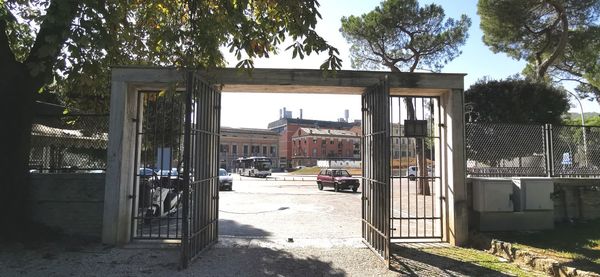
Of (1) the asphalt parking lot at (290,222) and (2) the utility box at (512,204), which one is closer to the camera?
(2) the utility box at (512,204)

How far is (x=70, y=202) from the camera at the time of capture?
7422 millimetres

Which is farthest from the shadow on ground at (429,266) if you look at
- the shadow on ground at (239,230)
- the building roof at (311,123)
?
the building roof at (311,123)

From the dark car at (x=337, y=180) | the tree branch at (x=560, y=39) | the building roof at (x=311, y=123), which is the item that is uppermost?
the building roof at (x=311, y=123)

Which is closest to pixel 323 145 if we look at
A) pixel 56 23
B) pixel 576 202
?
pixel 576 202

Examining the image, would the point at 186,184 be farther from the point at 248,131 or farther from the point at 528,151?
the point at 248,131

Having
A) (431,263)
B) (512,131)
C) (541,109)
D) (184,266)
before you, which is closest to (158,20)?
(184,266)

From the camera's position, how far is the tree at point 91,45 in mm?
5473

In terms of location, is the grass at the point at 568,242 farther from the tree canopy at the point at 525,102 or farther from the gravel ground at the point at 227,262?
the tree canopy at the point at 525,102

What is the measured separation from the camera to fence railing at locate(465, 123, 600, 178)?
9.16 meters

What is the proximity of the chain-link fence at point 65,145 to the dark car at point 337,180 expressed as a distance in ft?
56.2

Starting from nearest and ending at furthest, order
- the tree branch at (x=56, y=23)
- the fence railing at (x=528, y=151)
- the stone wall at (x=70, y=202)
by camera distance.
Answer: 1. the tree branch at (x=56, y=23)
2. the stone wall at (x=70, y=202)
3. the fence railing at (x=528, y=151)

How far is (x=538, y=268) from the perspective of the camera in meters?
6.00

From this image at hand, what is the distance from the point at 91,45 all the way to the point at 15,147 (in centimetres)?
307

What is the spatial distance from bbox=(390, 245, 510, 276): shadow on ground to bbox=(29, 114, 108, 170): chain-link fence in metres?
5.80
